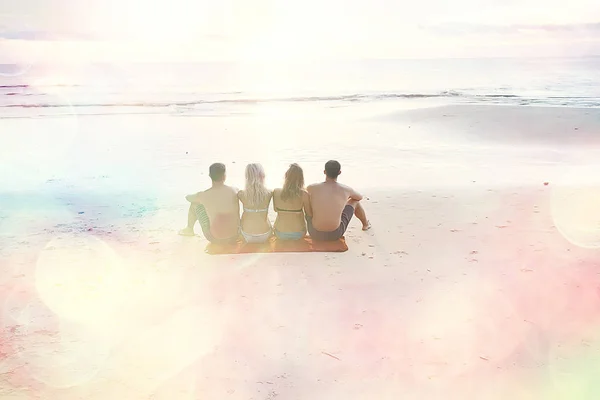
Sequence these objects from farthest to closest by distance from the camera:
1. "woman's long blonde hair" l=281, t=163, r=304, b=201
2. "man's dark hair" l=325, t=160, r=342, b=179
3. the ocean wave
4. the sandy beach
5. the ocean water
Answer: the ocean water < the ocean wave < "man's dark hair" l=325, t=160, r=342, b=179 < "woman's long blonde hair" l=281, t=163, r=304, b=201 < the sandy beach

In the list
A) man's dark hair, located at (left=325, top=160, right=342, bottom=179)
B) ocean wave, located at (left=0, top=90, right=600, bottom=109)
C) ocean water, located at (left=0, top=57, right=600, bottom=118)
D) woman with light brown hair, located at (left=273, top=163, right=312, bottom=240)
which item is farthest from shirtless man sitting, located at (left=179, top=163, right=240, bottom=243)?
ocean wave, located at (left=0, top=90, right=600, bottom=109)

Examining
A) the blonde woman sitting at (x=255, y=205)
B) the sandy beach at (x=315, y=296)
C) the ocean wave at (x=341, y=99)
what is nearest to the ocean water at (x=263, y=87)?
the ocean wave at (x=341, y=99)

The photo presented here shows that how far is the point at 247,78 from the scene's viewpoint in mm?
46250

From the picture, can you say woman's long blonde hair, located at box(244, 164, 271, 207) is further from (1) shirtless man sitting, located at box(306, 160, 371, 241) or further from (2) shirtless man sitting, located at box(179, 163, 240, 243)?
(1) shirtless man sitting, located at box(306, 160, 371, 241)

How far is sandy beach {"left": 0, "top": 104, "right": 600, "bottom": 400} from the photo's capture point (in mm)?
4500

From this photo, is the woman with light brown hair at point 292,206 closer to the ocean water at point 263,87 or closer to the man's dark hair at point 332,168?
the man's dark hair at point 332,168

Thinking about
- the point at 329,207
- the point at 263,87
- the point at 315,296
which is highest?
the point at 263,87

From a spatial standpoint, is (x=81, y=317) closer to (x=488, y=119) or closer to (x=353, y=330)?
(x=353, y=330)

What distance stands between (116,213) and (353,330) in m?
5.26

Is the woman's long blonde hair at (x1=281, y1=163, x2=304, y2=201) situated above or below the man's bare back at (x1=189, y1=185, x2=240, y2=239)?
above

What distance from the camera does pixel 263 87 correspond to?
126 feet

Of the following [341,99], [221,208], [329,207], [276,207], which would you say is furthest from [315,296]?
[341,99]

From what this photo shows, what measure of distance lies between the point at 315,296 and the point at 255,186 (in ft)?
5.73

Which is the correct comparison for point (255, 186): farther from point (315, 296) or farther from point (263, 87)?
point (263, 87)
